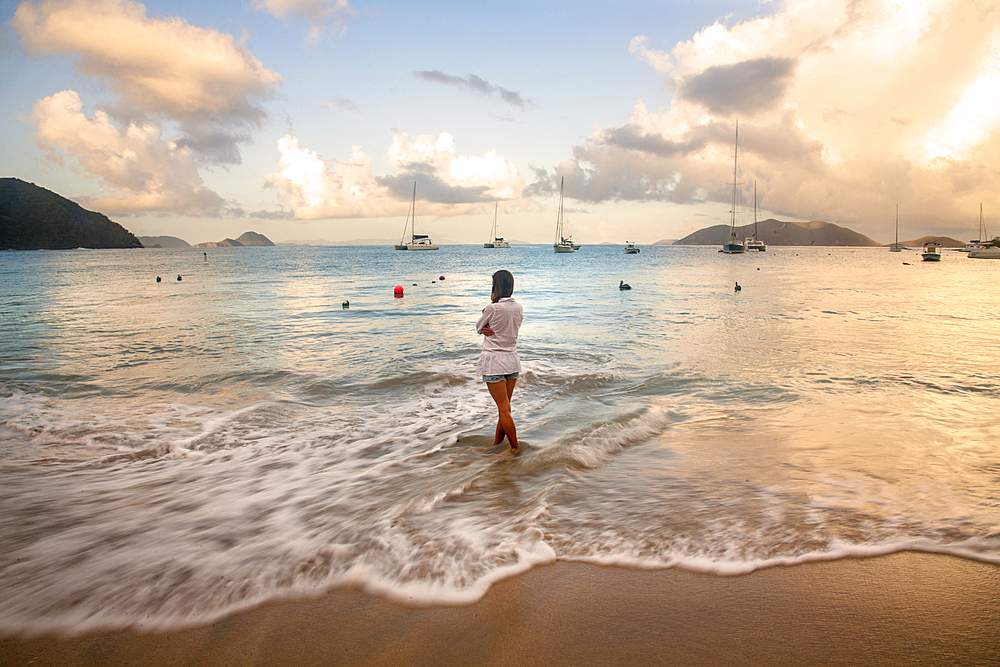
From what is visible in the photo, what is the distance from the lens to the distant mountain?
151875 mm

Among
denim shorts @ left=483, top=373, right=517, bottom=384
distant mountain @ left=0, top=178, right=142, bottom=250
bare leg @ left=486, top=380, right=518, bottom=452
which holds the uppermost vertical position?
distant mountain @ left=0, top=178, right=142, bottom=250

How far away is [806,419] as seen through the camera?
7.62 metres

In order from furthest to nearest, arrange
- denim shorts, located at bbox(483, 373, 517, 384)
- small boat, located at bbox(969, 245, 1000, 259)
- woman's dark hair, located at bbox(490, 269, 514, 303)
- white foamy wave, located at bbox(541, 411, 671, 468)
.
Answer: small boat, located at bbox(969, 245, 1000, 259), white foamy wave, located at bbox(541, 411, 671, 468), denim shorts, located at bbox(483, 373, 517, 384), woman's dark hair, located at bbox(490, 269, 514, 303)

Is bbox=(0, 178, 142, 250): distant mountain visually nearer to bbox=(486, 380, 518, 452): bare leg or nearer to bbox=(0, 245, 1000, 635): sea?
bbox=(0, 245, 1000, 635): sea

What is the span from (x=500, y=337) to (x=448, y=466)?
172 centimetres

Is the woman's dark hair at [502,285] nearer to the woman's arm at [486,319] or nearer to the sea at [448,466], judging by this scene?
the woman's arm at [486,319]

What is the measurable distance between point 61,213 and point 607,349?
21143 cm

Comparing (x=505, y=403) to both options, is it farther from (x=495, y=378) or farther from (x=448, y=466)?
(x=448, y=466)

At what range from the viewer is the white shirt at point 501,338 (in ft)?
19.6

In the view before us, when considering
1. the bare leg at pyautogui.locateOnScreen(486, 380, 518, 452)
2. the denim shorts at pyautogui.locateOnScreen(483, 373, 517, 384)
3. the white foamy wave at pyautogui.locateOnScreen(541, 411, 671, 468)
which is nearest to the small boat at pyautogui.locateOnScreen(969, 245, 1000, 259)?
the white foamy wave at pyautogui.locateOnScreen(541, 411, 671, 468)

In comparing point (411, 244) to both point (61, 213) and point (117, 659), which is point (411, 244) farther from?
point (117, 659)

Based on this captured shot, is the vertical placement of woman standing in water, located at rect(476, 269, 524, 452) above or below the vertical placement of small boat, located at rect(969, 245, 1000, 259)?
below

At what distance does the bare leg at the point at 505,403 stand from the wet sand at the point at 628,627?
275 centimetres

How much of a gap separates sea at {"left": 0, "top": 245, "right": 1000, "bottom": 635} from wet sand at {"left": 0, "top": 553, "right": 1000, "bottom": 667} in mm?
207
